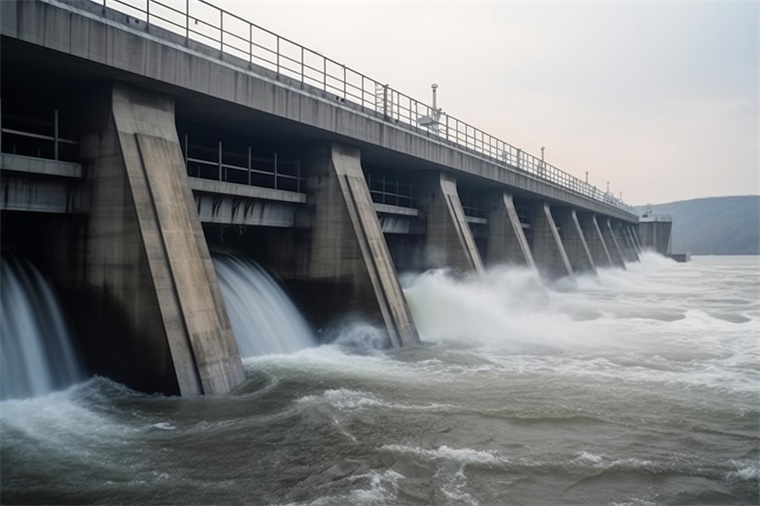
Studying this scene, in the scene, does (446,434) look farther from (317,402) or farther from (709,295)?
(709,295)

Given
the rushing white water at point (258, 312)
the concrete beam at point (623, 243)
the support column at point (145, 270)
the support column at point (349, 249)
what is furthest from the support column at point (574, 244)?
the support column at point (145, 270)

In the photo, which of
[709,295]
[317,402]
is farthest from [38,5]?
[709,295]

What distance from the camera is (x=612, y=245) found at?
6309 centimetres

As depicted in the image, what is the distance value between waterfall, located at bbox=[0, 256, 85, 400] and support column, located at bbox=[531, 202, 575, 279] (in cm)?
3473

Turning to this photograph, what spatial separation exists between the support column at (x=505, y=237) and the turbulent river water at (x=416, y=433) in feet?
55.0

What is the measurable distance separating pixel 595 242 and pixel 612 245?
25.8ft

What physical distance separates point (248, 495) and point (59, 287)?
319 inches

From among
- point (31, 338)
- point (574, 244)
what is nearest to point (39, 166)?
point (31, 338)

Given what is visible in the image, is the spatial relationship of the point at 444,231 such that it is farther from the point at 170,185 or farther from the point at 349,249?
the point at 170,185

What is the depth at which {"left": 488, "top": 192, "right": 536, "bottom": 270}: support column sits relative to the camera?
3434 cm

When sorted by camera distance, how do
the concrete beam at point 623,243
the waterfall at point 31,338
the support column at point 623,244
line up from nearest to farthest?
the waterfall at point 31,338, the concrete beam at point 623,243, the support column at point 623,244

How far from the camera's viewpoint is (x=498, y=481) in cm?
811

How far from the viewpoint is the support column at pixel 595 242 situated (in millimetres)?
55844

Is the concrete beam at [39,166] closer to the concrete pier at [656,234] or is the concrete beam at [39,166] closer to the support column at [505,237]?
the support column at [505,237]
